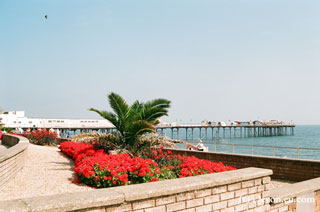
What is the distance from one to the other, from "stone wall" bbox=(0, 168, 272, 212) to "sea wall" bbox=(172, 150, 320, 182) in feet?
22.0

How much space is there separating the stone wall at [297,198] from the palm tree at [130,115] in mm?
6467

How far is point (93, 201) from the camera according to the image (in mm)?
3701

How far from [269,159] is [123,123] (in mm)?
6552

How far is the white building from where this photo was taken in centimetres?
5986

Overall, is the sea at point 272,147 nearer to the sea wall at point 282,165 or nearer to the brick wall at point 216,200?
the sea wall at point 282,165

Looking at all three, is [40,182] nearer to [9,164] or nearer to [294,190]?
[9,164]

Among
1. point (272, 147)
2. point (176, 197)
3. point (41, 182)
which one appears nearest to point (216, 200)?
point (176, 197)

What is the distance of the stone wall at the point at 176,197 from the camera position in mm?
3555

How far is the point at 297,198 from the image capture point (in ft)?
20.9

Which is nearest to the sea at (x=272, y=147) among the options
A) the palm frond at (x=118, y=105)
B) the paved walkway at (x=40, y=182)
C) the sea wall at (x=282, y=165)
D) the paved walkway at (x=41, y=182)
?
the sea wall at (x=282, y=165)

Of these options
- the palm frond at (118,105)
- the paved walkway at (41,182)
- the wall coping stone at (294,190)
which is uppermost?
the palm frond at (118,105)

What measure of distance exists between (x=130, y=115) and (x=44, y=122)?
59541 millimetres

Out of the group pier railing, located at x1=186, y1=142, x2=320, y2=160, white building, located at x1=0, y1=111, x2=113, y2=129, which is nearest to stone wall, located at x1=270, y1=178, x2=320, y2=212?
pier railing, located at x1=186, y1=142, x2=320, y2=160

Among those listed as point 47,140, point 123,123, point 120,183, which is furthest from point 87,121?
point 120,183
